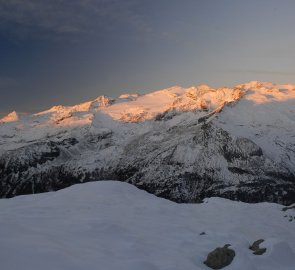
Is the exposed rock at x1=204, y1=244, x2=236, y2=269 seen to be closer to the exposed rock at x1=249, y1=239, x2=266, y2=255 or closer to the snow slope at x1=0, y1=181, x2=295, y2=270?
the snow slope at x1=0, y1=181, x2=295, y2=270

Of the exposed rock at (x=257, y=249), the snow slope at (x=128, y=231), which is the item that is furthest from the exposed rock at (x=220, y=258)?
the exposed rock at (x=257, y=249)

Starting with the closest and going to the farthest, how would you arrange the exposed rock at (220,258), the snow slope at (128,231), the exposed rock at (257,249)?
1. the snow slope at (128,231)
2. the exposed rock at (220,258)
3. the exposed rock at (257,249)

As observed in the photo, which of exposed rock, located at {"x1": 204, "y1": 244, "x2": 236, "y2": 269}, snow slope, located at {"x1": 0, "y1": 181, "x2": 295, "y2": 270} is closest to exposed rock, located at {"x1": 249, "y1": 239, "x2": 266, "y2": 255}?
snow slope, located at {"x1": 0, "y1": 181, "x2": 295, "y2": 270}

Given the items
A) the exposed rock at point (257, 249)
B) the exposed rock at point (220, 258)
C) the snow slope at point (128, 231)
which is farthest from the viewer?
the exposed rock at point (257, 249)

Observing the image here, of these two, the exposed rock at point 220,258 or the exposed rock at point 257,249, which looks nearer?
the exposed rock at point 220,258

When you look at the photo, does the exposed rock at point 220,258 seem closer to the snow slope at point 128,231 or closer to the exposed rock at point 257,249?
the snow slope at point 128,231

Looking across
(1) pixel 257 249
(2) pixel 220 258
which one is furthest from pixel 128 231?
(1) pixel 257 249
